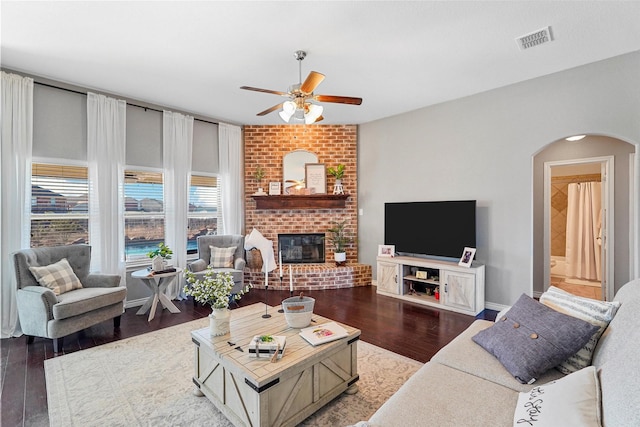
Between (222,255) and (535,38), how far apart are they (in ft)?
14.9

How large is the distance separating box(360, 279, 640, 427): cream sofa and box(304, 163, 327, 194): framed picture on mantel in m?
3.88

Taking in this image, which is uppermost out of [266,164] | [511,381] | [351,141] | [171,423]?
[351,141]

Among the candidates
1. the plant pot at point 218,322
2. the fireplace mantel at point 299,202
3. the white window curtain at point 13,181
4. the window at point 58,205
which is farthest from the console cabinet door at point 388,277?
the white window curtain at point 13,181

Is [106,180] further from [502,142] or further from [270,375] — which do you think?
[502,142]

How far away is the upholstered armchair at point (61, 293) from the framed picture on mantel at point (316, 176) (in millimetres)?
3187

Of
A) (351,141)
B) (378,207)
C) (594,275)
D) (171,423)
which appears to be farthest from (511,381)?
(594,275)

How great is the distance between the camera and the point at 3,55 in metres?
2.98

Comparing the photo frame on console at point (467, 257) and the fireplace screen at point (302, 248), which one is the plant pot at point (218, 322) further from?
the fireplace screen at point (302, 248)

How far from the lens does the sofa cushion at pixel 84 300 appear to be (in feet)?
9.02

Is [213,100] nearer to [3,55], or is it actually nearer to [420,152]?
[3,55]

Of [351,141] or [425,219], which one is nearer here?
[425,219]

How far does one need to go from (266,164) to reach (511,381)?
15.4ft

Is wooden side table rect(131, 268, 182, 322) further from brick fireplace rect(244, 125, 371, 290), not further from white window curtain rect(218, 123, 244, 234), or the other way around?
brick fireplace rect(244, 125, 371, 290)

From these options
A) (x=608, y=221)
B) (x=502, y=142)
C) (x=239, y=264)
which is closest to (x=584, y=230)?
(x=608, y=221)
